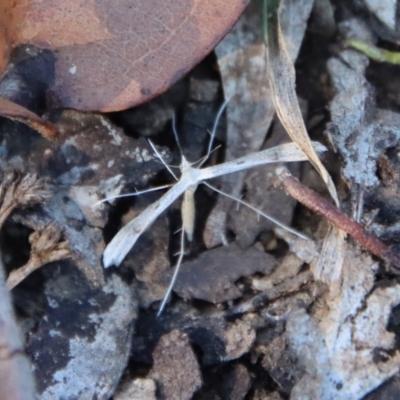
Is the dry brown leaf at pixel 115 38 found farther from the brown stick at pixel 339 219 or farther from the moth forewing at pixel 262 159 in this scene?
the brown stick at pixel 339 219

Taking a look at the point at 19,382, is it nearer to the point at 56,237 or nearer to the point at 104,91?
the point at 56,237

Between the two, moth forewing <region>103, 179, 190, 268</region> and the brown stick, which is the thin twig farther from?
the brown stick

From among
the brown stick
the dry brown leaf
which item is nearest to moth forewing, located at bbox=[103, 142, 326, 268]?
the brown stick

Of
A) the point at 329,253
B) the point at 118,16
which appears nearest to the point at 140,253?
the point at 329,253

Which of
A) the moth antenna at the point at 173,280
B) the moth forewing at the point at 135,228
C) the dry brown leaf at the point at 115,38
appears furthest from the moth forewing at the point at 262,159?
the dry brown leaf at the point at 115,38

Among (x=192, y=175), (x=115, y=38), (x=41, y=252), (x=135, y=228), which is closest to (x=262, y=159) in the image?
(x=192, y=175)

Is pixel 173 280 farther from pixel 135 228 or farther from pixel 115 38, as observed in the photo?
pixel 115 38

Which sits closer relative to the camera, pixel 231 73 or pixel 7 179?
pixel 7 179
